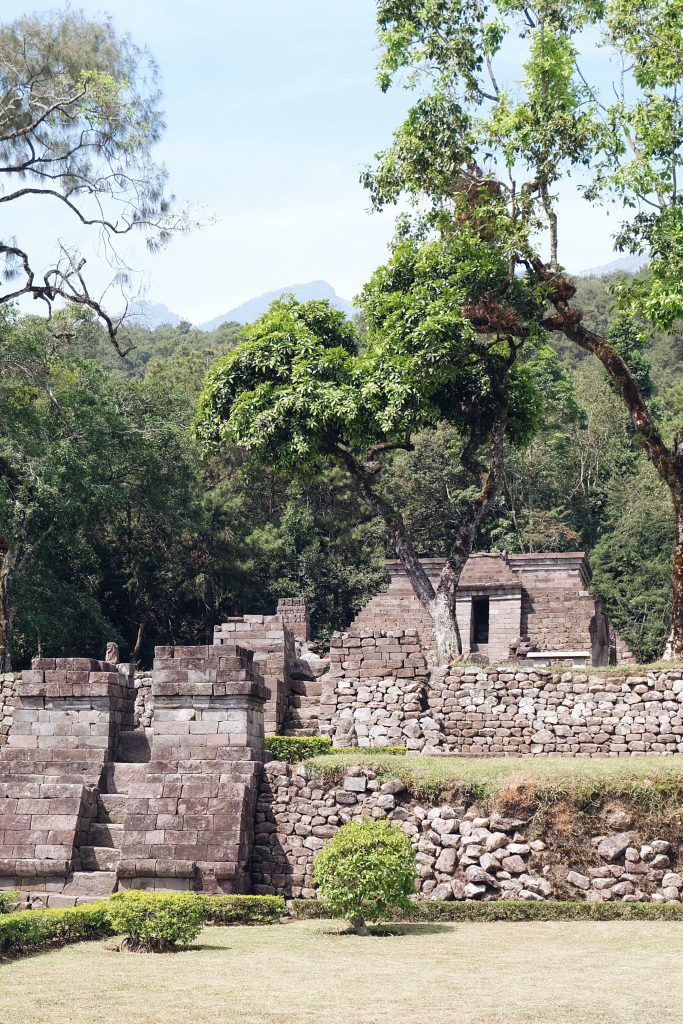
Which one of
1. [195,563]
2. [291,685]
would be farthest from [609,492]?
[291,685]

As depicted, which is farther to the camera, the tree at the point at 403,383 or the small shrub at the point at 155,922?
the tree at the point at 403,383

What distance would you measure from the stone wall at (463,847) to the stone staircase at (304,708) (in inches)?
181

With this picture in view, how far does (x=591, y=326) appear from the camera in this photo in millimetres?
75062

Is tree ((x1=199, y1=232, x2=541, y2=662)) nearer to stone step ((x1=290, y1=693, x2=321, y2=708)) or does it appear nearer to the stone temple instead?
the stone temple

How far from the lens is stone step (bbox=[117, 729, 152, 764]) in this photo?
1634 cm

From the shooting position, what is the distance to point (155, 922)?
11609 millimetres

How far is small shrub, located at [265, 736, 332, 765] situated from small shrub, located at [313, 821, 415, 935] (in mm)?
4440

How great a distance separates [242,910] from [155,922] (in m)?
1.99

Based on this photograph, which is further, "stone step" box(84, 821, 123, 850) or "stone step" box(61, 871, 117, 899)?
"stone step" box(84, 821, 123, 850)

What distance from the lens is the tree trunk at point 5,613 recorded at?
26266 mm

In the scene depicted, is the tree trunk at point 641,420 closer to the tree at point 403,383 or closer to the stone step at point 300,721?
the tree at point 403,383

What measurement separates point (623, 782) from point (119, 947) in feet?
19.8

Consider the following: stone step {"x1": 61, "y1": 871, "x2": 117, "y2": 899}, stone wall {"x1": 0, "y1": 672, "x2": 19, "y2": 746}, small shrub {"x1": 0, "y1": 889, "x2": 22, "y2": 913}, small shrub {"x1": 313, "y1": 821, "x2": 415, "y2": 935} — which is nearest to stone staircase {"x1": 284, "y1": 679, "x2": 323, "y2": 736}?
stone wall {"x1": 0, "y1": 672, "x2": 19, "y2": 746}

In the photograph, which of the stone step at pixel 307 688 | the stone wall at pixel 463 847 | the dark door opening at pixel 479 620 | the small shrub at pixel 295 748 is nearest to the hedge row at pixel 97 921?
the stone wall at pixel 463 847
